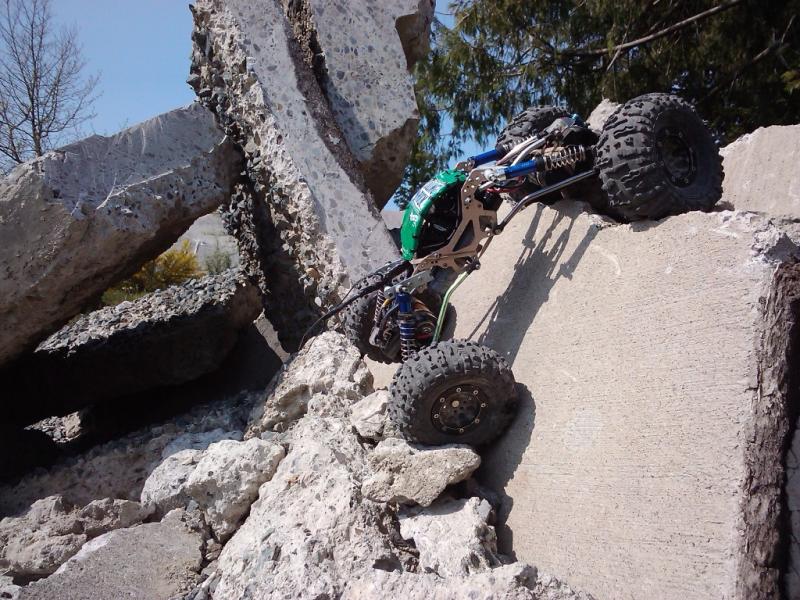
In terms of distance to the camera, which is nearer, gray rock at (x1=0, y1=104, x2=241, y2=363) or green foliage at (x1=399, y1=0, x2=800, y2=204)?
gray rock at (x1=0, y1=104, x2=241, y2=363)

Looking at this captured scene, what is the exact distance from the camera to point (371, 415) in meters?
3.30

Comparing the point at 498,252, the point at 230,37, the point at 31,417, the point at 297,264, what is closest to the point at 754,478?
the point at 498,252

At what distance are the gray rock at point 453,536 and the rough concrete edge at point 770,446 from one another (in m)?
0.83

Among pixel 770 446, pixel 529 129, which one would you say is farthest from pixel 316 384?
pixel 770 446

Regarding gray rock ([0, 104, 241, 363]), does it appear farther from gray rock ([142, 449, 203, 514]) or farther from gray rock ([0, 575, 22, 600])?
gray rock ([0, 575, 22, 600])

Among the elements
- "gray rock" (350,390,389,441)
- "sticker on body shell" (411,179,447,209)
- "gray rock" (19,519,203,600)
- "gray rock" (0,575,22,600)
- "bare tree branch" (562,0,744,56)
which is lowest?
"gray rock" (19,519,203,600)

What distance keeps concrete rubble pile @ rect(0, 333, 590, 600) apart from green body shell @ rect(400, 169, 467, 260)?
0.75m

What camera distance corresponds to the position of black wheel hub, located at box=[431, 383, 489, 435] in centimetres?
291

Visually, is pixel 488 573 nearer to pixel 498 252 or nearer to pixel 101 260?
pixel 498 252

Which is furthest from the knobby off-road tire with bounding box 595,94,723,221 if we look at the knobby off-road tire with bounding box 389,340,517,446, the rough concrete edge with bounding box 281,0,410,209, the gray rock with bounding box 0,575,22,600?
the gray rock with bounding box 0,575,22,600

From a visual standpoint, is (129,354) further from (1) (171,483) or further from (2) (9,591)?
(2) (9,591)

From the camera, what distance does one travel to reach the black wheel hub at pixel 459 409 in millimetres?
2914

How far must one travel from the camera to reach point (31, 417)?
5371 mm

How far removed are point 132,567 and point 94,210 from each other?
6.08 ft
